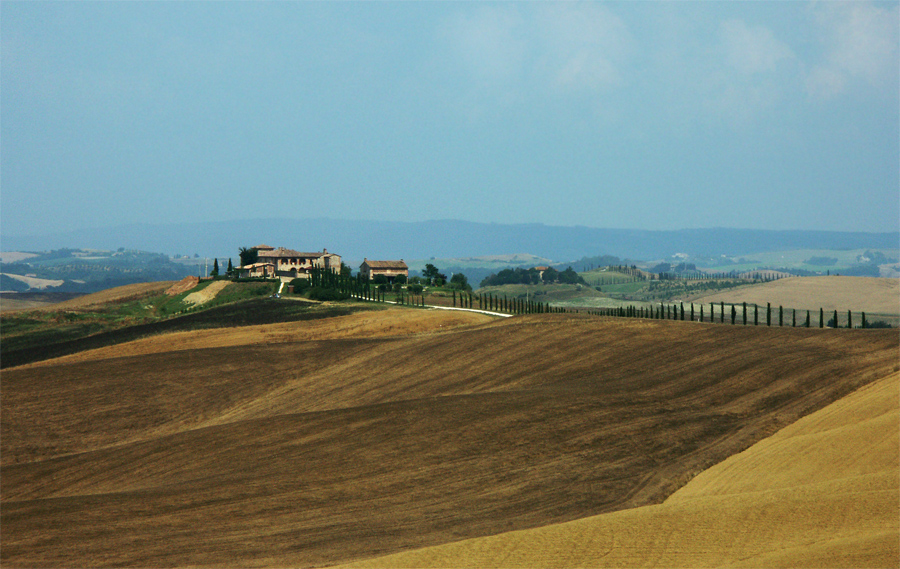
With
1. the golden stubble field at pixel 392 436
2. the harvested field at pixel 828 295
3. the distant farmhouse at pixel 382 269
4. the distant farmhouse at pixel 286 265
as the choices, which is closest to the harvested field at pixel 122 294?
the distant farmhouse at pixel 286 265

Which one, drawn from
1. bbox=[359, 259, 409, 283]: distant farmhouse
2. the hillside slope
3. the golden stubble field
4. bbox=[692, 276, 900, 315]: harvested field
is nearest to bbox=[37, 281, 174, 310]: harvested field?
bbox=[359, 259, 409, 283]: distant farmhouse

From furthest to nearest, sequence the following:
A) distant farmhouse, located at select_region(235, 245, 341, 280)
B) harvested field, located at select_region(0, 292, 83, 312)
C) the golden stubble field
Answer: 1. harvested field, located at select_region(0, 292, 83, 312)
2. distant farmhouse, located at select_region(235, 245, 341, 280)
3. the golden stubble field

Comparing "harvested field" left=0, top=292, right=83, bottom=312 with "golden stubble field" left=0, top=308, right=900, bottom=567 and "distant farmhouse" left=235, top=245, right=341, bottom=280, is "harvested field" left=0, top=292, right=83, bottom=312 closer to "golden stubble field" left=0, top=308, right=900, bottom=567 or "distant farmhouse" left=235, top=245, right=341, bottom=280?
"distant farmhouse" left=235, top=245, right=341, bottom=280

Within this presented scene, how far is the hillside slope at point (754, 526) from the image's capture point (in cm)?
1953

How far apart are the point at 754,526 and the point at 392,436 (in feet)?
55.2

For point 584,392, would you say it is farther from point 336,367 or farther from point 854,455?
point 336,367

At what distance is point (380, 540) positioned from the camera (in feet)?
80.8

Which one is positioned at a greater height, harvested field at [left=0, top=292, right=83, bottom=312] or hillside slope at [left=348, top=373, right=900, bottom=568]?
harvested field at [left=0, top=292, right=83, bottom=312]

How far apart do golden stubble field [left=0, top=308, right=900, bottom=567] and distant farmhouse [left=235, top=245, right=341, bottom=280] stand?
258 ft

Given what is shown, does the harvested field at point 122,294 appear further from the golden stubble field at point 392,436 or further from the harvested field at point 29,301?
the golden stubble field at point 392,436

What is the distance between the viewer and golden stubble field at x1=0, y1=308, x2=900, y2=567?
2561cm

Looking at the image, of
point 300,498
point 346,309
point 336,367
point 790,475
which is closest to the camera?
point 790,475

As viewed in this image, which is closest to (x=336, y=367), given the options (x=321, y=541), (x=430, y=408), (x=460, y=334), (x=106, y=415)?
(x=460, y=334)

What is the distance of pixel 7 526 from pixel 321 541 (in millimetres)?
11368
